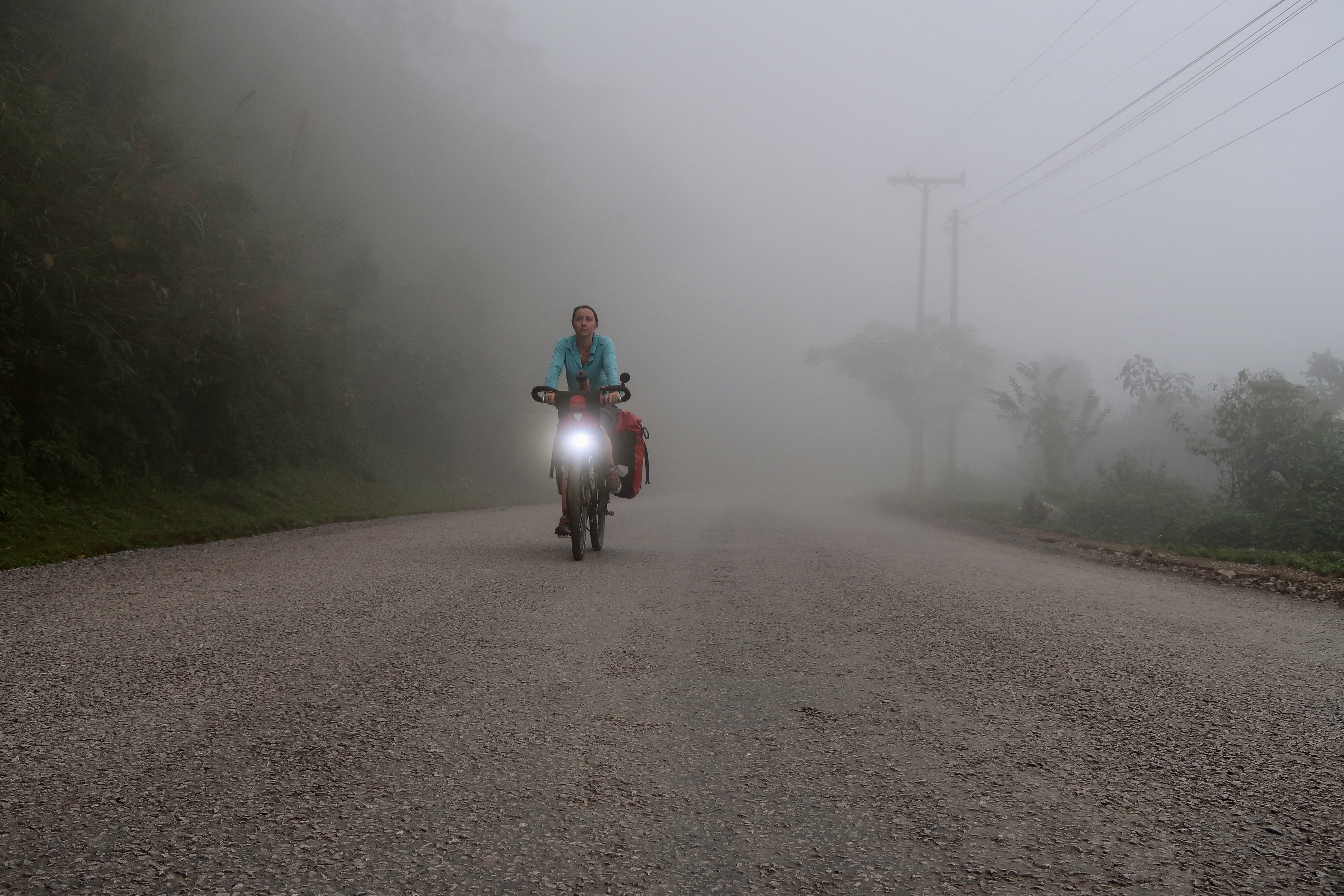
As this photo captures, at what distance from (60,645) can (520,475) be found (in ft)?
95.3

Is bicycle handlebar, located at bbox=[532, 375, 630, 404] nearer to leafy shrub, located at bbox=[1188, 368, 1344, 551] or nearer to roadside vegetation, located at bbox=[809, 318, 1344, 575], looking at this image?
roadside vegetation, located at bbox=[809, 318, 1344, 575]

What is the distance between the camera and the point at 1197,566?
8.89 meters

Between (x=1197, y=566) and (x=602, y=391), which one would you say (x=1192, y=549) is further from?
(x=602, y=391)

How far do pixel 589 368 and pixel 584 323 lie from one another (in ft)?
1.52

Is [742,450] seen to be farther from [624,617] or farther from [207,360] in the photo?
[624,617]

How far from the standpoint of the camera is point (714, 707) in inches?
123

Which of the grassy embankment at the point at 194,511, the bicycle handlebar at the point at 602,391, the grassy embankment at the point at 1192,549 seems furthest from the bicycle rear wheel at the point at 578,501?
the grassy embankment at the point at 1192,549

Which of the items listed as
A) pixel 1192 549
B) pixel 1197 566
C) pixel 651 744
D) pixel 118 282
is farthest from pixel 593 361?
pixel 1192 549

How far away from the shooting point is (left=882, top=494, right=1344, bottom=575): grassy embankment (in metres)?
8.29

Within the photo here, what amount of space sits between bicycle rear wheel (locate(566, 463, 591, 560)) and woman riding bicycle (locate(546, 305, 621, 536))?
7cm

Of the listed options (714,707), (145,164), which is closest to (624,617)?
(714,707)

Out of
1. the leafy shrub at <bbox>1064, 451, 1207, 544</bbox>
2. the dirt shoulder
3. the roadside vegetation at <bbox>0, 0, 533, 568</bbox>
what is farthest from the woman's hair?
the leafy shrub at <bbox>1064, 451, 1207, 544</bbox>

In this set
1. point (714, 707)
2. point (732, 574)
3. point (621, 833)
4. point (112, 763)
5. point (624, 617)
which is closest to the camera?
point (621, 833)

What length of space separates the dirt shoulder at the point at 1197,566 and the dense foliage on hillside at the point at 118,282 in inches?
520
